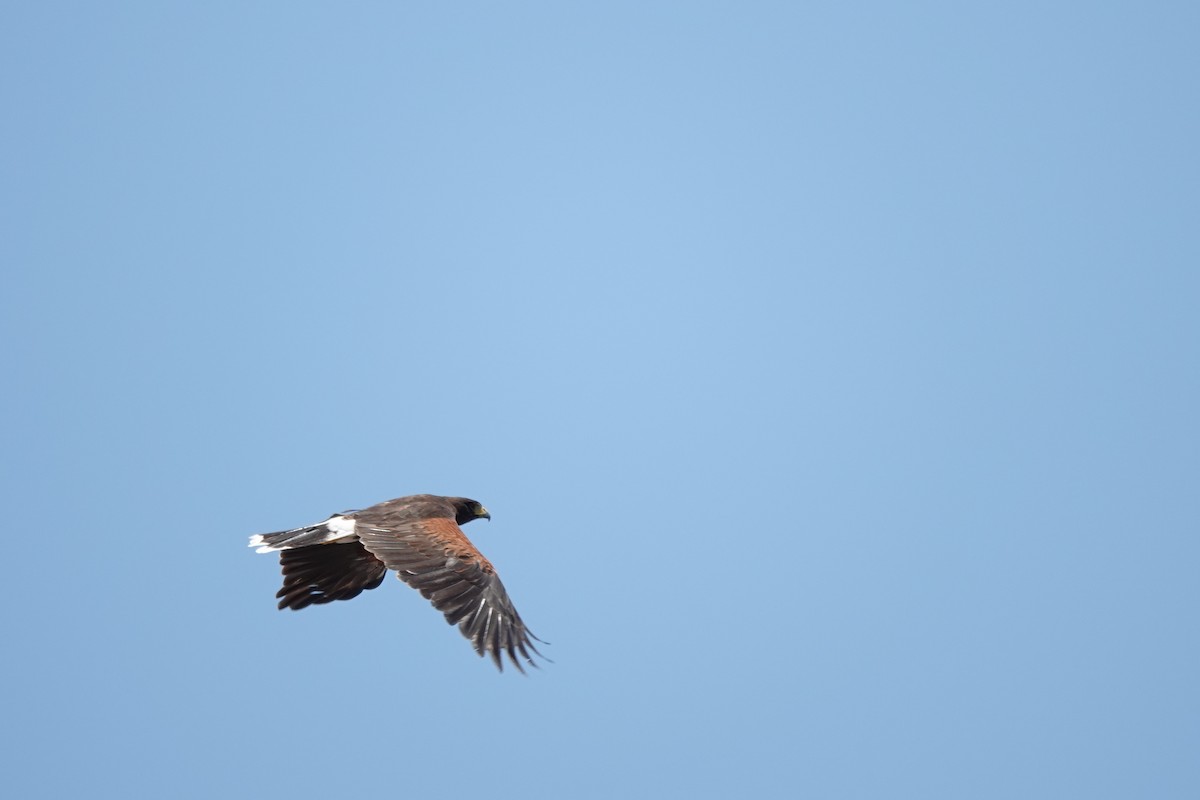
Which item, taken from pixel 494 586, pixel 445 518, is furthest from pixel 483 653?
pixel 445 518

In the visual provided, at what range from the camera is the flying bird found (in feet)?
50.7

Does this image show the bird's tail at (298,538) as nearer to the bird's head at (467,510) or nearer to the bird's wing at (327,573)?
the bird's wing at (327,573)

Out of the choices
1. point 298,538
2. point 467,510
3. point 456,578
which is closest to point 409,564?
point 456,578

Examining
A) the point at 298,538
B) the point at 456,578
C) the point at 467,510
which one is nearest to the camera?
the point at 456,578

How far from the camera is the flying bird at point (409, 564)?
608 inches

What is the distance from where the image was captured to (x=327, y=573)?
17.3 metres

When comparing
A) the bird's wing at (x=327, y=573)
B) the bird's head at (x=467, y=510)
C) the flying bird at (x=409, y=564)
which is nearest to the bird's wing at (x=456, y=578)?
the flying bird at (x=409, y=564)

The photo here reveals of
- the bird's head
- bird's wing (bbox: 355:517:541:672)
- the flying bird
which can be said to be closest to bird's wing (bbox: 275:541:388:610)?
the flying bird

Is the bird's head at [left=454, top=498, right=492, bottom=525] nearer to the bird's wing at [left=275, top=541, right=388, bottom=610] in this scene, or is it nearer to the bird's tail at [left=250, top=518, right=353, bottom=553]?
the bird's wing at [left=275, top=541, right=388, bottom=610]

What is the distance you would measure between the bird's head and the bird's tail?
2304 millimetres

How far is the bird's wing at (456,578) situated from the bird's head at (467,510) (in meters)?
2.03

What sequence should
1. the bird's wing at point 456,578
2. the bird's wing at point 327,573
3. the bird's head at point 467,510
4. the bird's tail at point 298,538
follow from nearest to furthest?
the bird's wing at point 456,578
the bird's tail at point 298,538
the bird's wing at point 327,573
the bird's head at point 467,510

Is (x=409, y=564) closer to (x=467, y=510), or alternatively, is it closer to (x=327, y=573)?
(x=327, y=573)

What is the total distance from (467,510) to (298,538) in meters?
3.14
